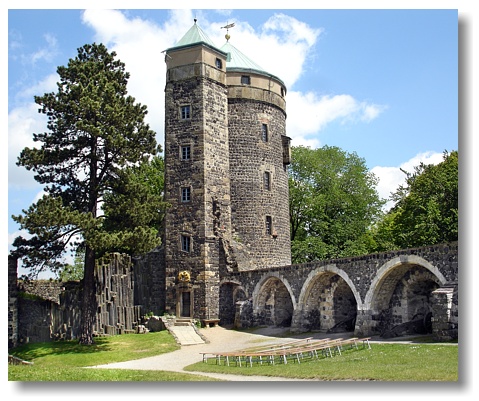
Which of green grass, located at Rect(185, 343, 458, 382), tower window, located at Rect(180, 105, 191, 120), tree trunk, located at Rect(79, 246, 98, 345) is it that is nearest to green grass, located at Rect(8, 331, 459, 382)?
green grass, located at Rect(185, 343, 458, 382)

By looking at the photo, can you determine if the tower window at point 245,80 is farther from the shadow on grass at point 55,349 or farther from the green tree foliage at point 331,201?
the shadow on grass at point 55,349

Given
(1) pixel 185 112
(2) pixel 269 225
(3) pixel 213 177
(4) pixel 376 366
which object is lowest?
(4) pixel 376 366

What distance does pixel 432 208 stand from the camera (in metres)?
29.7

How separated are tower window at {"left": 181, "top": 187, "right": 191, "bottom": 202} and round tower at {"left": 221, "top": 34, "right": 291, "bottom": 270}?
3.50 m

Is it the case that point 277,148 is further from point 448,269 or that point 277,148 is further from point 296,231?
point 448,269

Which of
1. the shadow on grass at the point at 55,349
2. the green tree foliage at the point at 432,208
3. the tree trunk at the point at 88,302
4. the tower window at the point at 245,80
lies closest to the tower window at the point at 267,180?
the tower window at the point at 245,80

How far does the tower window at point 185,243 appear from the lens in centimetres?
3020

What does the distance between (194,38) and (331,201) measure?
18.0 meters

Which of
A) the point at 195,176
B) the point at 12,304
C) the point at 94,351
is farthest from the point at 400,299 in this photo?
the point at 12,304

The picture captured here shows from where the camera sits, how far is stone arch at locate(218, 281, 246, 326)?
100ft

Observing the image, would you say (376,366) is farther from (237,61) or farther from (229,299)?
(237,61)

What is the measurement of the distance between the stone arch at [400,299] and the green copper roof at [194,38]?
608 inches

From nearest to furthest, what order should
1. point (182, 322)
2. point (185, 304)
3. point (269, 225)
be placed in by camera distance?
point (182, 322), point (185, 304), point (269, 225)

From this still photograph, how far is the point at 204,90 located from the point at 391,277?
13805 mm
